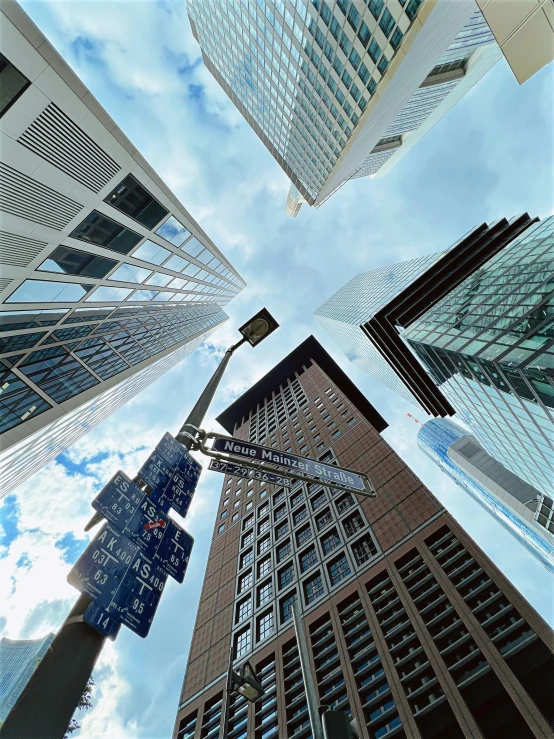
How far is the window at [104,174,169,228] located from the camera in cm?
2088

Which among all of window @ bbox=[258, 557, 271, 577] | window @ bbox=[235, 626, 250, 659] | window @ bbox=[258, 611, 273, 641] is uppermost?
window @ bbox=[235, 626, 250, 659]

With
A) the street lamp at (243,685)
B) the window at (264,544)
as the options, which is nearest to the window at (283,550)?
the window at (264,544)

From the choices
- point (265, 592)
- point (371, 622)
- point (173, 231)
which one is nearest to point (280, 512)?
point (265, 592)

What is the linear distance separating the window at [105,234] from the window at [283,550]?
3726 centimetres

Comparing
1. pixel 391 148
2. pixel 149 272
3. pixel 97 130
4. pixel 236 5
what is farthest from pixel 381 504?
pixel 391 148

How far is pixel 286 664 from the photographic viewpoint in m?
31.3

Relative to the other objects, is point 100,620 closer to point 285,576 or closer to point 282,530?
point 285,576

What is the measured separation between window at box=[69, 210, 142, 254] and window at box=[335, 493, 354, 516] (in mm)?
36345

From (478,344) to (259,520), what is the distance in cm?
4080

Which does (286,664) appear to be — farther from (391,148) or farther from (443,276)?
(391,148)

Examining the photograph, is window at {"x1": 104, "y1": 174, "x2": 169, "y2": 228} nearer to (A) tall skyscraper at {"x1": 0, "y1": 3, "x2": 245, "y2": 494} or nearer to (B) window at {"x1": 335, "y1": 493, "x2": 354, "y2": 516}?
(A) tall skyscraper at {"x1": 0, "y1": 3, "x2": 245, "y2": 494}

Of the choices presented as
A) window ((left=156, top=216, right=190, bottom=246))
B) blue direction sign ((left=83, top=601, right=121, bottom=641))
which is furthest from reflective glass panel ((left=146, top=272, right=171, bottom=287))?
blue direction sign ((left=83, top=601, right=121, bottom=641))

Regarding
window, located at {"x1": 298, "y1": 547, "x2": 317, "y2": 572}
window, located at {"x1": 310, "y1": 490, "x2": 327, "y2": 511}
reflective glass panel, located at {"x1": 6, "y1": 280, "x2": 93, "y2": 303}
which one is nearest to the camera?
reflective glass panel, located at {"x1": 6, "y1": 280, "x2": 93, "y2": 303}

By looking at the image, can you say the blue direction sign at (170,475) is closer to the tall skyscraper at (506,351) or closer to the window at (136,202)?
the window at (136,202)
